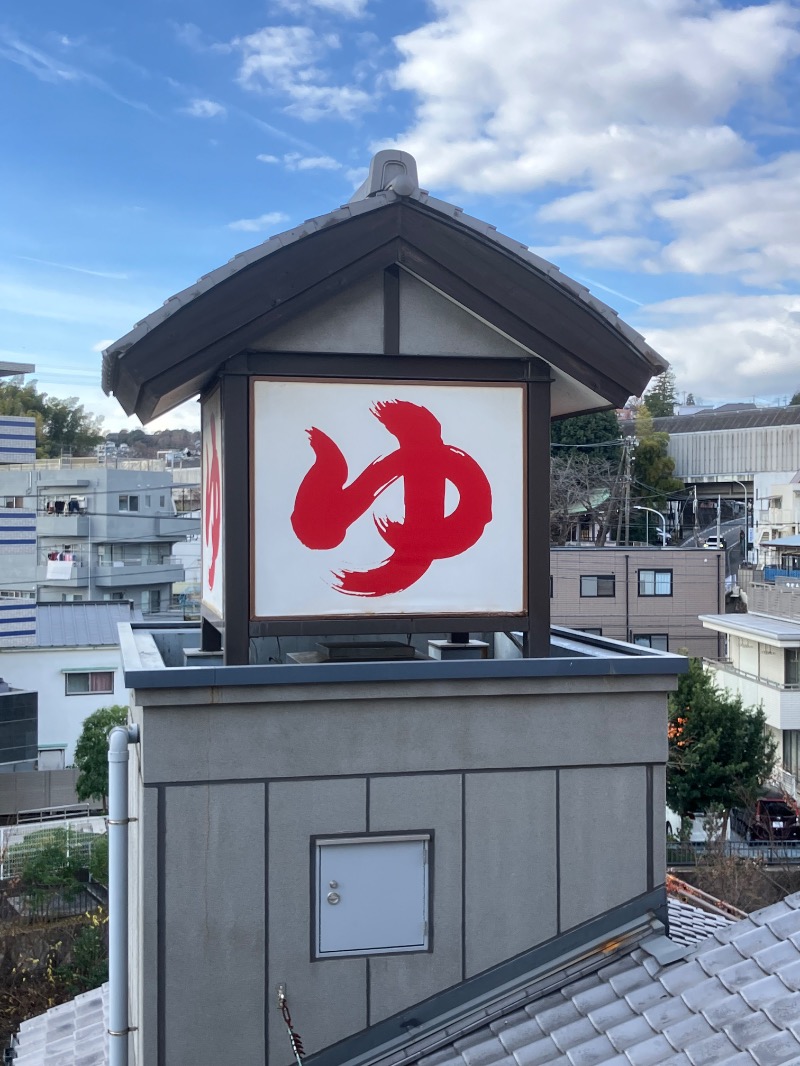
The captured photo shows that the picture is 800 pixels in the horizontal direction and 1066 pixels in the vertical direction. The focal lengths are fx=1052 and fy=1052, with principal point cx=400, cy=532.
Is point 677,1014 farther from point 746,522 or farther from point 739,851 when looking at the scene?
point 746,522

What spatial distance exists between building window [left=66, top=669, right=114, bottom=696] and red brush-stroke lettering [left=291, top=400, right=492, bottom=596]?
31557mm

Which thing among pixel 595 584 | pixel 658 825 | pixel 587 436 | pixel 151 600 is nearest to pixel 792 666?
pixel 595 584

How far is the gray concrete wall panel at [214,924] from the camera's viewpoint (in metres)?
4.70

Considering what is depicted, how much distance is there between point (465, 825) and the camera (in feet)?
16.4

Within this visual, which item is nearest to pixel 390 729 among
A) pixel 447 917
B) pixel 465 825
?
pixel 465 825

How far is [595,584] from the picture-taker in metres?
38.8

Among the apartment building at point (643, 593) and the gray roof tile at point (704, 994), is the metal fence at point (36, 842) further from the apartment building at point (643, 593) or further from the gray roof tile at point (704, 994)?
the gray roof tile at point (704, 994)

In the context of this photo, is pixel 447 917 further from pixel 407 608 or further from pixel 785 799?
pixel 785 799

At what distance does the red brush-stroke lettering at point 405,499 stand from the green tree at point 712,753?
22727 mm

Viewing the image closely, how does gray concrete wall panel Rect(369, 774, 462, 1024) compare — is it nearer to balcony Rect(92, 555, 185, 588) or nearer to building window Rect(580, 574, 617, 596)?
building window Rect(580, 574, 617, 596)

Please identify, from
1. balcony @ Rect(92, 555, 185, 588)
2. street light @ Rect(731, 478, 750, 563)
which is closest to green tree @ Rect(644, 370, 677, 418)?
street light @ Rect(731, 478, 750, 563)

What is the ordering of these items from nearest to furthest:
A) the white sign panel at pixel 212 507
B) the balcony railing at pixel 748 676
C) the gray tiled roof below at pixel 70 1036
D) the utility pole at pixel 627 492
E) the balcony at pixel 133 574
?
the white sign panel at pixel 212 507 < the gray tiled roof below at pixel 70 1036 < the balcony railing at pixel 748 676 < the balcony at pixel 133 574 < the utility pole at pixel 627 492

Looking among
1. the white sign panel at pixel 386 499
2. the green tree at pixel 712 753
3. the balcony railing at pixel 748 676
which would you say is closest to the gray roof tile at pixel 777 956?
the white sign panel at pixel 386 499

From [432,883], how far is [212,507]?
2.46 meters
